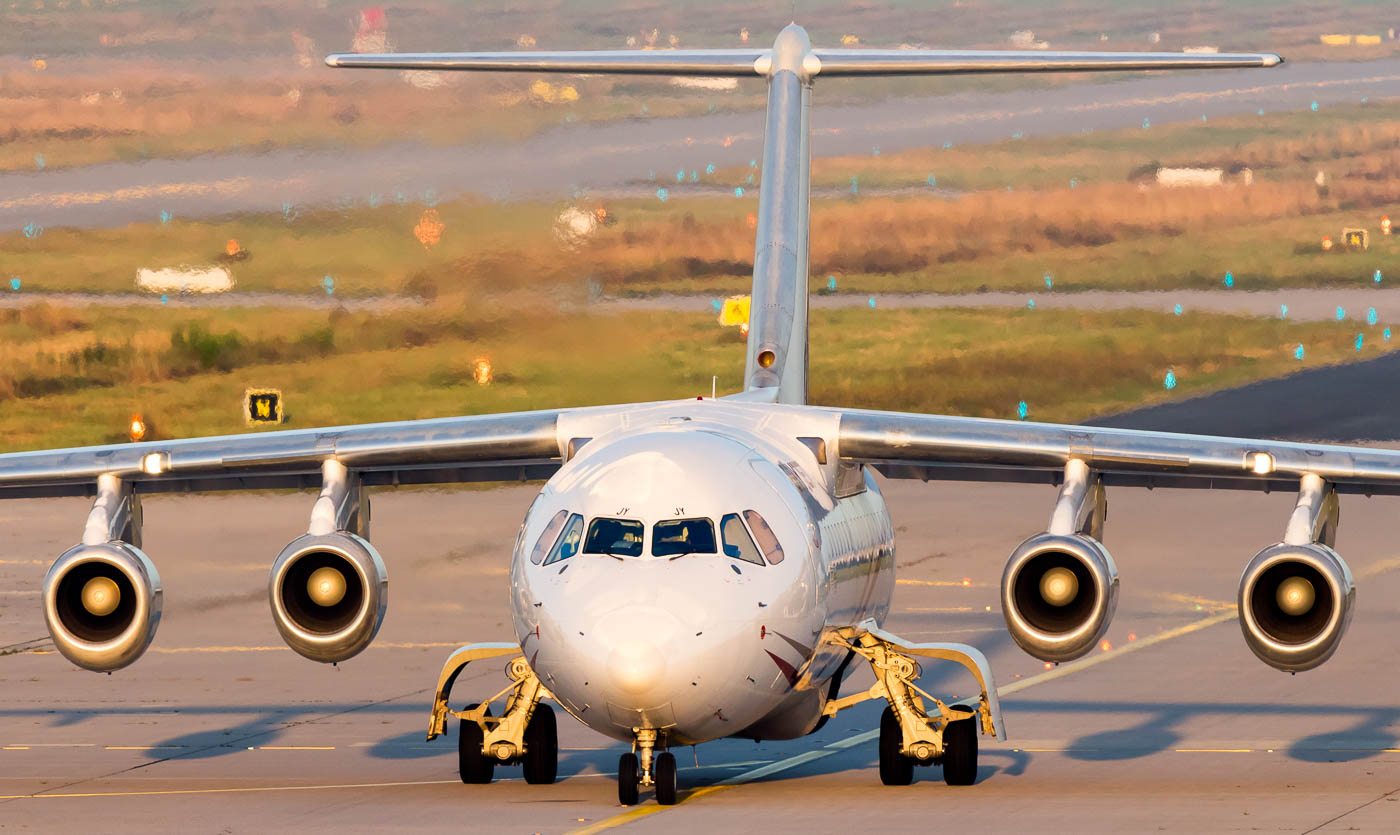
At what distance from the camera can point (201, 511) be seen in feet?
138

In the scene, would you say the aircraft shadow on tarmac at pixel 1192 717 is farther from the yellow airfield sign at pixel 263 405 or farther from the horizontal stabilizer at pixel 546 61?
the yellow airfield sign at pixel 263 405

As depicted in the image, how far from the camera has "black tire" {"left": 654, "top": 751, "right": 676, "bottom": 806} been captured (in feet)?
57.8

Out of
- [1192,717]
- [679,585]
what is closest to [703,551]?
[679,585]

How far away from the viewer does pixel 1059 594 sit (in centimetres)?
1902

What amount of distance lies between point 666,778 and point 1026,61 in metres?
7.50

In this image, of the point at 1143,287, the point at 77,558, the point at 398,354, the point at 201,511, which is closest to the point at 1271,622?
the point at 77,558

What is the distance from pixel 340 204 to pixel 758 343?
17.9 metres

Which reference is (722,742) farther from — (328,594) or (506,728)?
(328,594)

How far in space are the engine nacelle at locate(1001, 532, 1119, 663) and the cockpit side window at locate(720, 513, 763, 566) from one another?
2.58 m

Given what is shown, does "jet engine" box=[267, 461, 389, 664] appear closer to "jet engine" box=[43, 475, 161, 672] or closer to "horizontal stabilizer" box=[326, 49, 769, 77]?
"jet engine" box=[43, 475, 161, 672]

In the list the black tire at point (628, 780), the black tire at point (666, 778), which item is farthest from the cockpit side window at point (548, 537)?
the black tire at point (666, 778)

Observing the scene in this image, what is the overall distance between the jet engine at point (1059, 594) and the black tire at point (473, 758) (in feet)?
13.8

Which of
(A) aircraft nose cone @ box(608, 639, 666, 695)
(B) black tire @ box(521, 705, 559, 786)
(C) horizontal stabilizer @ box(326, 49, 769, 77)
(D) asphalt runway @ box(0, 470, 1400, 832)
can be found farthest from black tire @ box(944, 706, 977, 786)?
(C) horizontal stabilizer @ box(326, 49, 769, 77)

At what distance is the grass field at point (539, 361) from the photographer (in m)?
39.6
